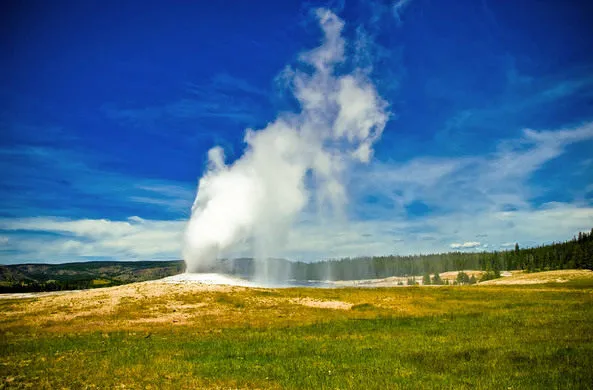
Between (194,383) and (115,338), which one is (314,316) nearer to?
(115,338)

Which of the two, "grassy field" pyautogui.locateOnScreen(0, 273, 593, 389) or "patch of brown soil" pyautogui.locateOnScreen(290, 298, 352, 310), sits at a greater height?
"grassy field" pyautogui.locateOnScreen(0, 273, 593, 389)

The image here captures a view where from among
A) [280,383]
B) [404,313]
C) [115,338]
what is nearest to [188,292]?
[115,338]

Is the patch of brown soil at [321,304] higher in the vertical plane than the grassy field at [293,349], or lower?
lower

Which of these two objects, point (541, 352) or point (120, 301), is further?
point (120, 301)

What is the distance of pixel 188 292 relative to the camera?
58938mm

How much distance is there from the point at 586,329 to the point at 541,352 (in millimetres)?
9099

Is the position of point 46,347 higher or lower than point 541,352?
lower

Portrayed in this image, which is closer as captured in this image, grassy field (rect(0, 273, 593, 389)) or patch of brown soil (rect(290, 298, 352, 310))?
grassy field (rect(0, 273, 593, 389))

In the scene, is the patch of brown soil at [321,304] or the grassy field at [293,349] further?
the patch of brown soil at [321,304]

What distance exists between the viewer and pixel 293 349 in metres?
23.1

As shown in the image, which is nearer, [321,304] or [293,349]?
[293,349]

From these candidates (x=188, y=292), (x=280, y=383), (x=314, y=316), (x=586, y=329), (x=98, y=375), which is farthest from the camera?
(x=188, y=292)

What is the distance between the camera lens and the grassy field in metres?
16.0

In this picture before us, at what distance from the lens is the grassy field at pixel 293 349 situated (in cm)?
1603
